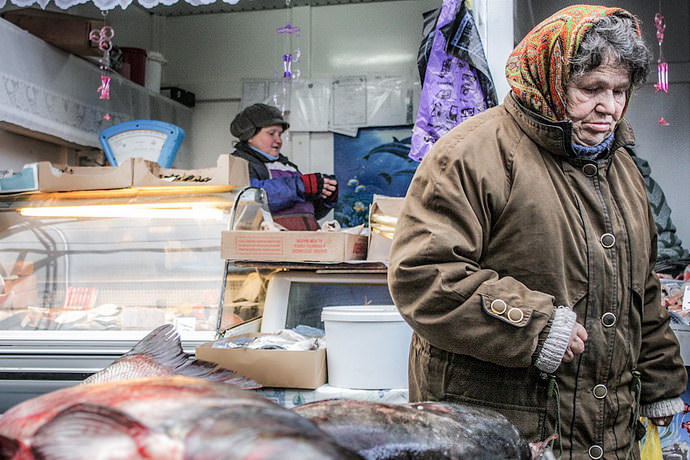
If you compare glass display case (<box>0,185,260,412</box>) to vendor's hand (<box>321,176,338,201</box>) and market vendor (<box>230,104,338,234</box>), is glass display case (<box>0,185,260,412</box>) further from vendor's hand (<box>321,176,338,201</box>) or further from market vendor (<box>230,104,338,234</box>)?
vendor's hand (<box>321,176,338,201</box>)

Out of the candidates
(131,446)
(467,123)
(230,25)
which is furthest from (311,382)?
(230,25)

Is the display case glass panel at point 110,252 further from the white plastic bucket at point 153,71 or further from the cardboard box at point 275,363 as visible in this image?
the white plastic bucket at point 153,71

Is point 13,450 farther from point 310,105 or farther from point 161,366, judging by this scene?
→ point 310,105

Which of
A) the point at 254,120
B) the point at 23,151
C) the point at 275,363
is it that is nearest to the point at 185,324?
the point at 275,363

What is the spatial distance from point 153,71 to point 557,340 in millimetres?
6782

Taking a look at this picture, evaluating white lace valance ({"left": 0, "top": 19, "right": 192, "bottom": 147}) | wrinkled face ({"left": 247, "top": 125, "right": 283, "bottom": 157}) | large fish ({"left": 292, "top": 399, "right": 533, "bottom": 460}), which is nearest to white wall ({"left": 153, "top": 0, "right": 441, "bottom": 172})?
white lace valance ({"left": 0, "top": 19, "right": 192, "bottom": 147})

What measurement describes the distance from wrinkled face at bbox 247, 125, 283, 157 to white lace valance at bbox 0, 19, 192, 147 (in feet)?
5.49

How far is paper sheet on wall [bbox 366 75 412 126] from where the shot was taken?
24.2 feet

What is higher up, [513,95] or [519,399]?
[513,95]

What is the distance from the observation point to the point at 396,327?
237 centimetres

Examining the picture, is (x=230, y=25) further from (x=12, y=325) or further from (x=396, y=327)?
(x=396, y=327)

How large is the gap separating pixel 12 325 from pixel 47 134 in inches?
110

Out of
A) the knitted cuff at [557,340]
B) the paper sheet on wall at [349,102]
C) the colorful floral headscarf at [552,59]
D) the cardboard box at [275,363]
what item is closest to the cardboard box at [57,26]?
the paper sheet on wall at [349,102]

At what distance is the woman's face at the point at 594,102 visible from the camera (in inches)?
64.8
